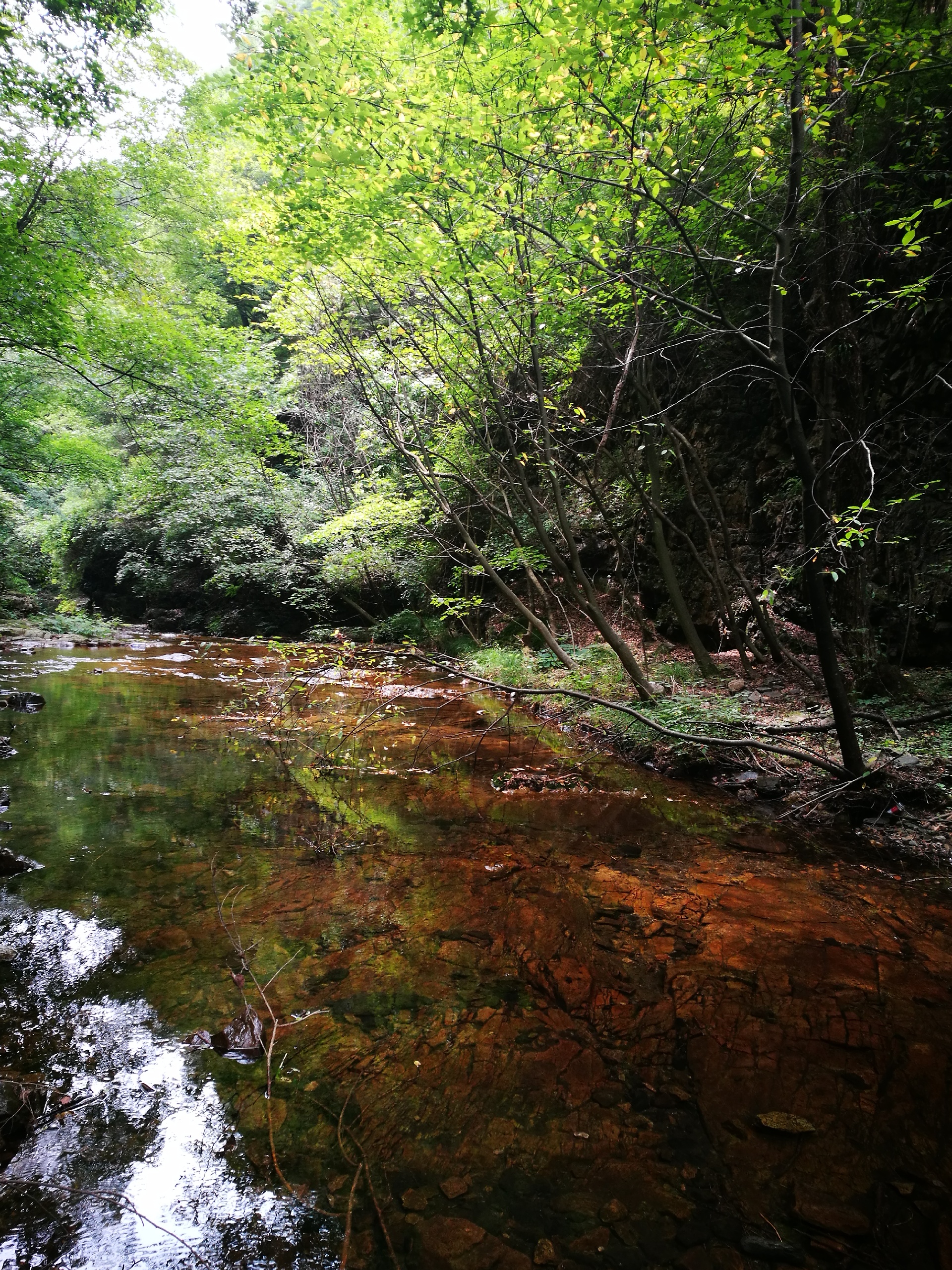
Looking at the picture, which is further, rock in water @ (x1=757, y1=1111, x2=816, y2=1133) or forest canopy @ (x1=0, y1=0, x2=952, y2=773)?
forest canopy @ (x1=0, y1=0, x2=952, y2=773)

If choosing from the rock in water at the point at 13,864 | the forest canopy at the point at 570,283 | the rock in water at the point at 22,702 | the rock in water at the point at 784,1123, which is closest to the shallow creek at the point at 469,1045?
the rock in water at the point at 784,1123

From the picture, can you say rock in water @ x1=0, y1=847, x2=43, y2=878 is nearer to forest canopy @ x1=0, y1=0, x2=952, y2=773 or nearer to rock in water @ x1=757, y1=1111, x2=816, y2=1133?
forest canopy @ x1=0, y1=0, x2=952, y2=773

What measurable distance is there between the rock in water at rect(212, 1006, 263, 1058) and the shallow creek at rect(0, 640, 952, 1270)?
0.09 meters

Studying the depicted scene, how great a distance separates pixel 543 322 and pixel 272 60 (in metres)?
4.00

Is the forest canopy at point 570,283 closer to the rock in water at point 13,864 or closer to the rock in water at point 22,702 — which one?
the rock in water at point 13,864

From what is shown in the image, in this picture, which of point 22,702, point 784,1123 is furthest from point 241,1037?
point 22,702

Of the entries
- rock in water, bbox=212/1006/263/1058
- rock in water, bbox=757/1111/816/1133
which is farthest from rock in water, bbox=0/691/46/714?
rock in water, bbox=757/1111/816/1133

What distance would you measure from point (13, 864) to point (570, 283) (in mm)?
7922

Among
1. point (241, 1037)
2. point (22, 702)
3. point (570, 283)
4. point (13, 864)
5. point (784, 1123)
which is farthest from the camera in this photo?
point (22, 702)

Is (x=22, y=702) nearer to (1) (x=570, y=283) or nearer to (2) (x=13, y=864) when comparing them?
(2) (x=13, y=864)

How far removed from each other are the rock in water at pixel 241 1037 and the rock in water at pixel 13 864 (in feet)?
7.71

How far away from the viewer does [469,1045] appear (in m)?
2.73

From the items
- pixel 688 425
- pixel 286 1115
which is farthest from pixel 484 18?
pixel 286 1115

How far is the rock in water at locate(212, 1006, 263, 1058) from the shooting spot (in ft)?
8.57
